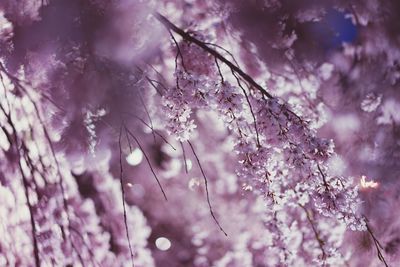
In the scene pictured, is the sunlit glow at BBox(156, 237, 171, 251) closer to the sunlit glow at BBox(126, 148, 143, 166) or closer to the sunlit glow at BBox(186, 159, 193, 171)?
the sunlit glow at BBox(186, 159, 193, 171)

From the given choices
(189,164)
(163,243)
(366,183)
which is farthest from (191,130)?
(366,183)

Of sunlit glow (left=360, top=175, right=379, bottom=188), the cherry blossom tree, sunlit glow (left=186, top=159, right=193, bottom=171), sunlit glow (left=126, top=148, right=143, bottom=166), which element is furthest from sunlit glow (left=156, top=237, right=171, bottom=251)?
sunlit glow (left=360, top=175, right=379, bottom=188)

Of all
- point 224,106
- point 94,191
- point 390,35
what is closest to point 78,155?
point 94,191

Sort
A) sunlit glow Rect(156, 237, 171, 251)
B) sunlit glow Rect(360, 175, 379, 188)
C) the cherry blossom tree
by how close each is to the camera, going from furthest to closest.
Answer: sunlit glow Rect(156, 237, 171, 251)
sunlit glow Rect(360, 175, 379, 188)
the cherry blossom tree

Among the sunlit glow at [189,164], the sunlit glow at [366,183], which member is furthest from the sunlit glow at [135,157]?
the sunlit glow at [366,183]

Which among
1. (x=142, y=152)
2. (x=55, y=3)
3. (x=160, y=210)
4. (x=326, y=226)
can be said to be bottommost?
(x=326, y=226)

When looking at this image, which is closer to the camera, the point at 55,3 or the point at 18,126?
the point at 55,3

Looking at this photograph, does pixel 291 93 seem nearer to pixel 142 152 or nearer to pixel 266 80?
pixel 266 80
